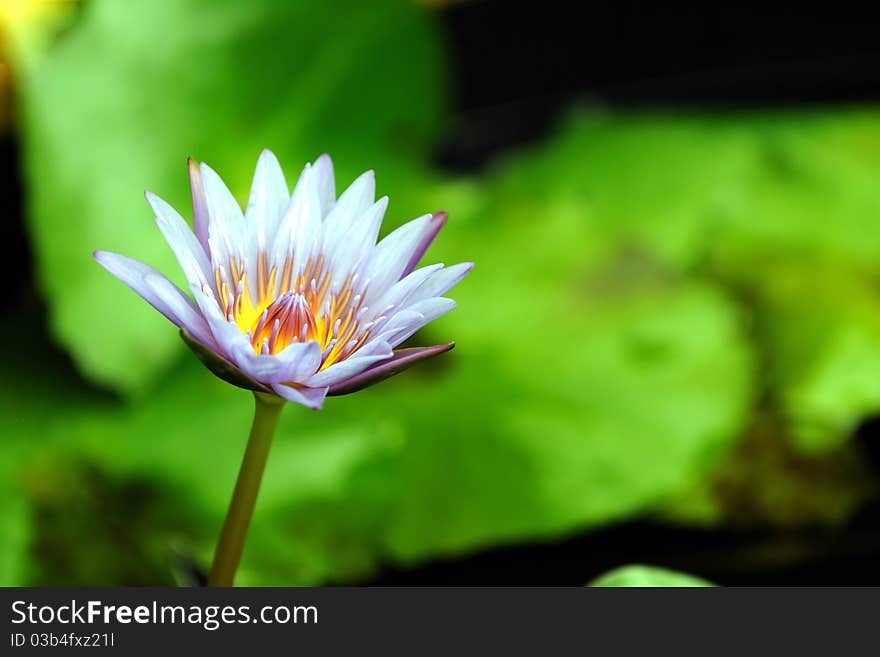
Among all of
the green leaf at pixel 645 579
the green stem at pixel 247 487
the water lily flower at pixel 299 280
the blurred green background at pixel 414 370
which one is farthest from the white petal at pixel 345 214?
the blurred green background at pixel 414 370

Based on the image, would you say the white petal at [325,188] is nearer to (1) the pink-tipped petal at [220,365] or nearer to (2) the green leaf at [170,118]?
(1) the pink-tipped petal at [220,365]

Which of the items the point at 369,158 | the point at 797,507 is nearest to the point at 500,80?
the point at 369,158

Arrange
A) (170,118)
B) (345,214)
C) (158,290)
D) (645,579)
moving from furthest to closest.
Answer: (170,118) < (645,579) < (345,214) < (158,290)

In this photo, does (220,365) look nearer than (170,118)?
Yes

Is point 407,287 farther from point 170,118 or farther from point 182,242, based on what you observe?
point 170,118

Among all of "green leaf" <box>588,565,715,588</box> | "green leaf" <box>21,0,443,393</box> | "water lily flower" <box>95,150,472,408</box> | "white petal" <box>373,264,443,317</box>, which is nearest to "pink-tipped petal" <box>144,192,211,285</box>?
"water lily flower" <box>95,150,472,408</box>

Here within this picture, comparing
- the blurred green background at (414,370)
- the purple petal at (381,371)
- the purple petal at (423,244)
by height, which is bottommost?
the purple petal at (381,371)

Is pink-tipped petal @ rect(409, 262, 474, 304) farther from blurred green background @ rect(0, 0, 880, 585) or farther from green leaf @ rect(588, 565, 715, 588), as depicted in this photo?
blurred green background @ rect(0, 0, 880, 585)

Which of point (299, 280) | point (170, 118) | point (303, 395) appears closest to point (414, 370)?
point (170, 118)
